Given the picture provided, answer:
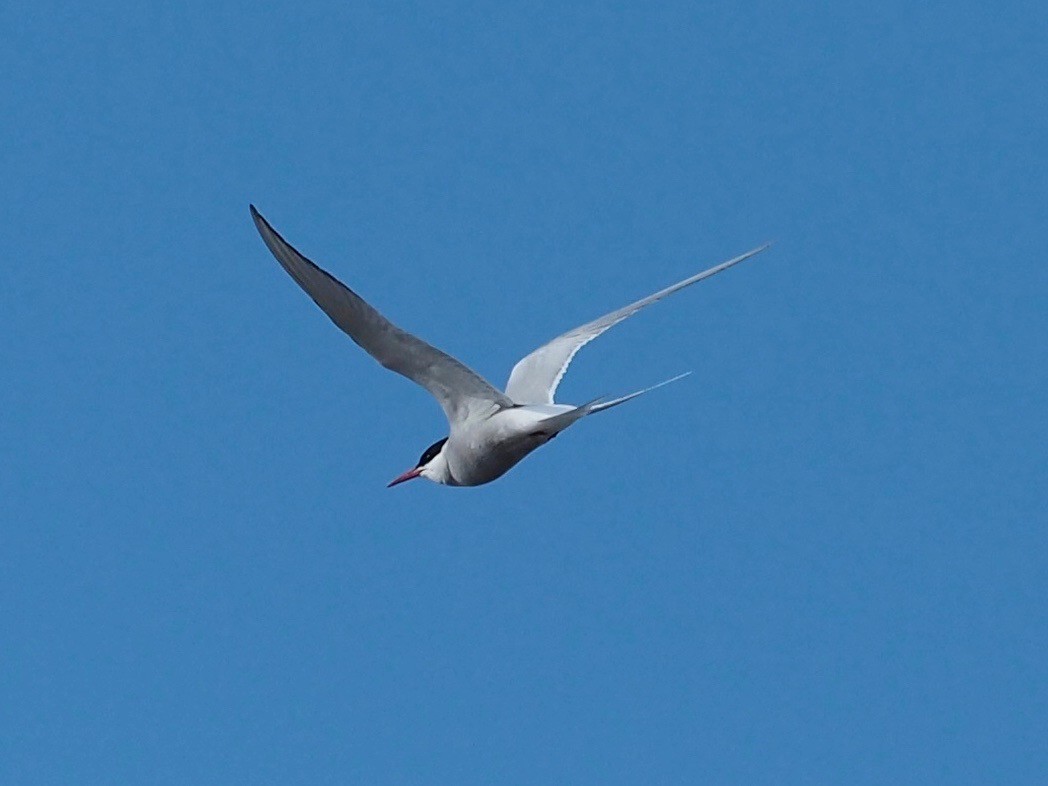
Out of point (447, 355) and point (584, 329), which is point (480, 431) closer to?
point (447, 355)

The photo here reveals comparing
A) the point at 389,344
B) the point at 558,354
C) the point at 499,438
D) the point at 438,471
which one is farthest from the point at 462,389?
the point at 558,354

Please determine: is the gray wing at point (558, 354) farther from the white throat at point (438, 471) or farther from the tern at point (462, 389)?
the white throat at point (438, 471)

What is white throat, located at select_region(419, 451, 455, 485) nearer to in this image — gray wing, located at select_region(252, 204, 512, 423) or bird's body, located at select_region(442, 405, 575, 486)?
bird's body, located at select_region(442, 405, 575, 486)

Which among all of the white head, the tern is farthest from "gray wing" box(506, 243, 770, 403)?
the white head

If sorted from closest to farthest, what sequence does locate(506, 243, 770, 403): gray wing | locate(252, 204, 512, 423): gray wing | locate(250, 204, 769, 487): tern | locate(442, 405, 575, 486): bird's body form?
locate(252, 204, 512, 423): gray wing
locate(250, 204, 769, 487): tern
locate(442, 405, 575, 486): bird's body
locate(506, 243, 770, 403): gray wing

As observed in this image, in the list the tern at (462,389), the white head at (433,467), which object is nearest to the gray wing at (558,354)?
the tern at (462,389)

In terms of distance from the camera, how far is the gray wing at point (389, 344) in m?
6.84

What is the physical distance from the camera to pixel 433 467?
831 centimetres

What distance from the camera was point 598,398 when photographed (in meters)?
7.15

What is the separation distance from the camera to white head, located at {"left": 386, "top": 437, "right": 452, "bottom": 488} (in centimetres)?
819

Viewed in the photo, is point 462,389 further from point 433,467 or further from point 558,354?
point 558,354

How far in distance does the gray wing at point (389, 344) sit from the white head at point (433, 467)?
353mm

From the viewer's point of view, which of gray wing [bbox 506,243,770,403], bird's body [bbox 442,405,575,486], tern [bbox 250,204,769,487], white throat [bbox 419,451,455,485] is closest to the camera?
tern [bbox 250,204,769,487]

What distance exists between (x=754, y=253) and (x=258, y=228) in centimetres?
318
